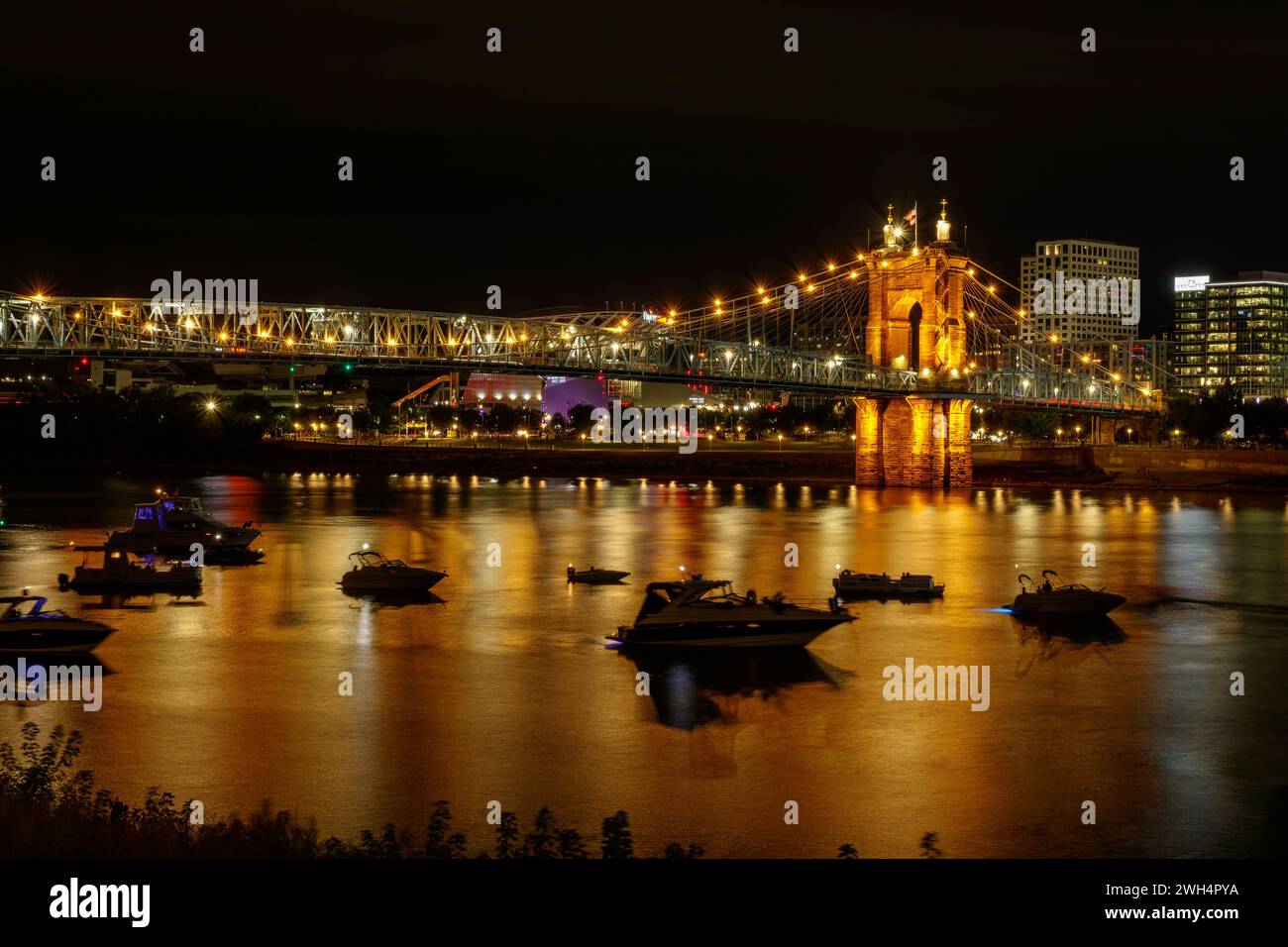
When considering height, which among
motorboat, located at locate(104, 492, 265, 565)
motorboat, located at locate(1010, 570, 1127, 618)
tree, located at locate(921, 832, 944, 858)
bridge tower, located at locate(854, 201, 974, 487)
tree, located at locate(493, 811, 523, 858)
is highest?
bridge tower, located at locate(854, 201, 974, 487)

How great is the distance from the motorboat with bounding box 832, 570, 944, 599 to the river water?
0.76 m

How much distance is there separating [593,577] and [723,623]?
13856 millimetres

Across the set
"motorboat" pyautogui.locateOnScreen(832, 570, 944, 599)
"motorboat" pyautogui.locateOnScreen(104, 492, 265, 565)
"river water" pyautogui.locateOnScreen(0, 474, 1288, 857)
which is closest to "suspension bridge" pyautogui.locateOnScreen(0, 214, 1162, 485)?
"motorboat" pyautogui.locateOnScreen(104, 492, 265, 565)

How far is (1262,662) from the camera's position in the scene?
3039 cm

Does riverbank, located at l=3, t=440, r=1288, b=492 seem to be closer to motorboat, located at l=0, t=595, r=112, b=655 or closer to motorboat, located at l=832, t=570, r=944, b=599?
motorboat, located at l=832, t=570, r=944, b=599

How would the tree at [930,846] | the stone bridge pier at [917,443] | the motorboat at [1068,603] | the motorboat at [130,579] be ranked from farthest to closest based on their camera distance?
1. the stone bridge pier at [917,443]
2. the motorboat at [130,579]
3. the motorboat at [1068,603]
4. the tree at [930,846]

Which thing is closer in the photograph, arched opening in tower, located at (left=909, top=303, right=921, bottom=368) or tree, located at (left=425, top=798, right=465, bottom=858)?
tree, located at (left=425, top=798, right=465, bottom=858)

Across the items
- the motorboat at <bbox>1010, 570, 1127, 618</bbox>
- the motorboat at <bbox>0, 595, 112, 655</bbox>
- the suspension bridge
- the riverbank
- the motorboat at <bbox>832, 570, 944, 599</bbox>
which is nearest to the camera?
the motorboat at <bbox>0, 595, 112, 655</bbox>

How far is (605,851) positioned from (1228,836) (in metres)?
8.68

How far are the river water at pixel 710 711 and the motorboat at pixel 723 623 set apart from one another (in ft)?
2.05

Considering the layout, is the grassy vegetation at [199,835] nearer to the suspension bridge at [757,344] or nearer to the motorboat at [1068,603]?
the motorboat at [1068,603]

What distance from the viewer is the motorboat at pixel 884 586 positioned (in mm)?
40469

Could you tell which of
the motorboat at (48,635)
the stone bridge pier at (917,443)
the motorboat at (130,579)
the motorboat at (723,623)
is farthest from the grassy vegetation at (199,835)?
the stone bridge pier at (917,443)

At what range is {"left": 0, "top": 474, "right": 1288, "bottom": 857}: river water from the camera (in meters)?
19.3
